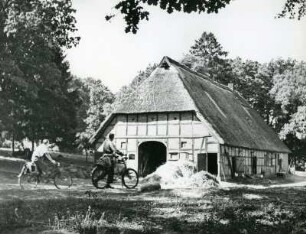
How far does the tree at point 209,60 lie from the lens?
57.5 meters

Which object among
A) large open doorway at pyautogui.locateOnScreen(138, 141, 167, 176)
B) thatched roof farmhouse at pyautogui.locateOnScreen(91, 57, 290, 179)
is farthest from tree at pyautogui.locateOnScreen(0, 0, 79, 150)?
large open doorway at pyautogui.locateOnScreen(138, 141, 167, 176)

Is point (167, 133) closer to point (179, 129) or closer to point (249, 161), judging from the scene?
point (179, 129)

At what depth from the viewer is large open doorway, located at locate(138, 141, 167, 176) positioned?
3077 cm

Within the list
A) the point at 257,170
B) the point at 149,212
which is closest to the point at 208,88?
the point at 257,170

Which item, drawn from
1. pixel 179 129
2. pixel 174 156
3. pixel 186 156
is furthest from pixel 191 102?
pixel 174 156

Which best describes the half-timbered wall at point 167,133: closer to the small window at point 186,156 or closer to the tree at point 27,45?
the small window at point 186,156

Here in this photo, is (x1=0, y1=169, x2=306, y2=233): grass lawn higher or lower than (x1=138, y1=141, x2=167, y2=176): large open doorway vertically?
lower

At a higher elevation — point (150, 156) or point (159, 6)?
point (159, 6)

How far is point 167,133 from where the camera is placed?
97.0 ft

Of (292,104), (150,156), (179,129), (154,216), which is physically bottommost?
(154,216)

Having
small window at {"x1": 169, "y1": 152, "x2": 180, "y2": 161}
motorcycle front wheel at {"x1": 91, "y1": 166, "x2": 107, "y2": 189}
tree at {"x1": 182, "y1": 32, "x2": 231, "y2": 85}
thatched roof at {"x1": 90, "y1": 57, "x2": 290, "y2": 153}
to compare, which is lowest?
motorcycle front wheel at {"x1": 91, "y1": 166, "x2": 107, "y2": 189}

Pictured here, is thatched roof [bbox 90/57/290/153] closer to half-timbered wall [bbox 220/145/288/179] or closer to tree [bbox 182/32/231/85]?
half-timbered wall [bbox 220/145/288/179]

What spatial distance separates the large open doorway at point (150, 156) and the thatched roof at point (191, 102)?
10.0 feet

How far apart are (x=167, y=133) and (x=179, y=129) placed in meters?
0.89
